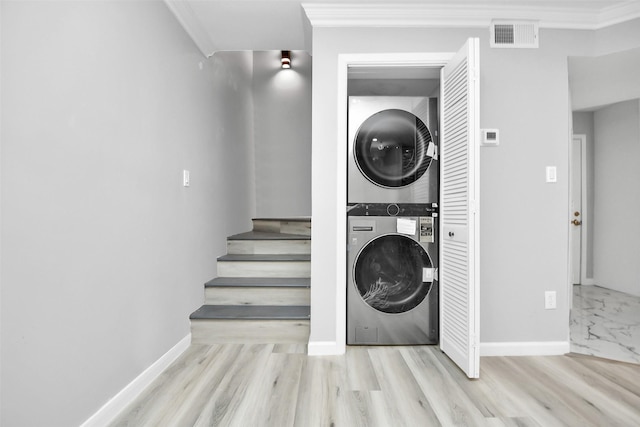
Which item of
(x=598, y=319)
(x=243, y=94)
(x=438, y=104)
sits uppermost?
(x=243, y=94)

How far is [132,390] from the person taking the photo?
1.74 metres

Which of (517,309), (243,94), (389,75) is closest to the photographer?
(517,309)

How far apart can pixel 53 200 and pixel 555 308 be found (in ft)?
9.47

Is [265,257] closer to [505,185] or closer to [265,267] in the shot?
[265,267]

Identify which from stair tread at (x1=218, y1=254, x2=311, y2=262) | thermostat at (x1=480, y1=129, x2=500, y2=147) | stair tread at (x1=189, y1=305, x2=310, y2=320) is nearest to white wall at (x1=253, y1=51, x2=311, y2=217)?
stair tread at (x1=218, y1=254, x2=311, y2=262)

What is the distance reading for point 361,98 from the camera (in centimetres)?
239

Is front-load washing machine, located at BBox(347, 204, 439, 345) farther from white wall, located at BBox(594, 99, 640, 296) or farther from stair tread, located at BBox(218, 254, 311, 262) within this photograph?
white wall, located at BBox(594, 99, 640, 296)

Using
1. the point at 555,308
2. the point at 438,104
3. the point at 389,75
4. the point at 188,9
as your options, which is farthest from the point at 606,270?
the point at 188,9

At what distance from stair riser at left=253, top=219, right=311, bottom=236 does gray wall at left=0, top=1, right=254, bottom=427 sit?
1.28m

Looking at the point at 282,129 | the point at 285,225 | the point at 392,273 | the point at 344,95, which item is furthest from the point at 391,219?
the point at 282,129

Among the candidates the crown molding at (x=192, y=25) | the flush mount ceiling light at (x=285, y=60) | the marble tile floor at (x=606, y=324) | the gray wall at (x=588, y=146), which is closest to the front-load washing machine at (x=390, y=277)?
the marble tile floor at (x=606, y=324)

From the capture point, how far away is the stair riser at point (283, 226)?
140 inches

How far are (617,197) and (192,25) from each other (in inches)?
189

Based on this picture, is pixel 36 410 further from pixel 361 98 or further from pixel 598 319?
pixel 598 319
